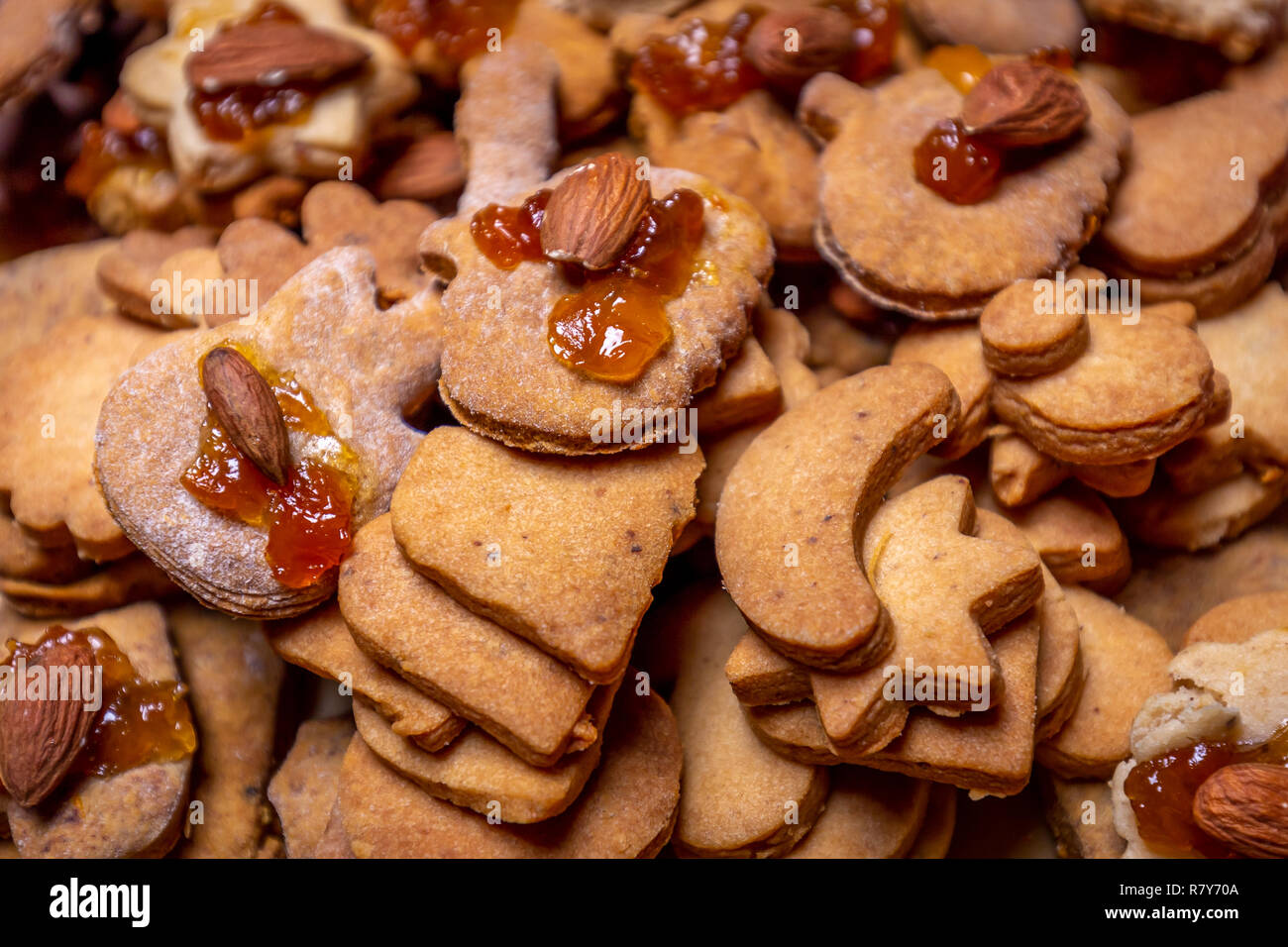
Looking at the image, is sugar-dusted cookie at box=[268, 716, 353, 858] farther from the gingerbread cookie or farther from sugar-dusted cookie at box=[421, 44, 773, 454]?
the gingerbread cookie

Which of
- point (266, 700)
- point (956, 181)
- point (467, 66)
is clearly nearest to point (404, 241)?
point (467, 66)

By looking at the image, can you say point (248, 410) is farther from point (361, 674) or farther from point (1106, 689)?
point (1106, 689)

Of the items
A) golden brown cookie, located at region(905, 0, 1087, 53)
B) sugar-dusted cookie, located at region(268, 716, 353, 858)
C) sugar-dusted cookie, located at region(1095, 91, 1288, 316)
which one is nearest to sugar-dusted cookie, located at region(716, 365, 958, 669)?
sugar-dusted cookie, located at region(1095, 91, 1288, 316)

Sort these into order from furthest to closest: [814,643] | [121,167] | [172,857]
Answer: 1. [121,167]
2. [172,857]
3. [814,643]

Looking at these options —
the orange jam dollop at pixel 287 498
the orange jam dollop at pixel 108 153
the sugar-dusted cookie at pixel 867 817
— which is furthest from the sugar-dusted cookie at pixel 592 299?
the orange jam dollop at pixel 108 153

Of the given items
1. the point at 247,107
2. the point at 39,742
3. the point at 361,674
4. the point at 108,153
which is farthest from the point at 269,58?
the point at 39,742
